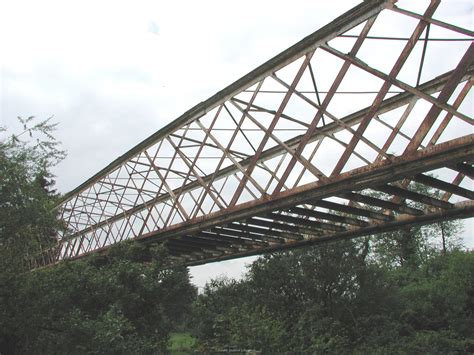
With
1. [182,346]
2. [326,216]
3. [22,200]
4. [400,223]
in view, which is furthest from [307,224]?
[182,346]

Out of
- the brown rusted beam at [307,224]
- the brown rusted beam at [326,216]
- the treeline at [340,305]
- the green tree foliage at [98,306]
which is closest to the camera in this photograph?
the brown rusted beam at [326,216]

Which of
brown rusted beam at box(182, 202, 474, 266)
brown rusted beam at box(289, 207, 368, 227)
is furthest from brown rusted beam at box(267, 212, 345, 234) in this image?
brown rusted beam at box(289, 207, 368, 227)

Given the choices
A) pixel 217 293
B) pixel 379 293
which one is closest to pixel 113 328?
pixel 217 293

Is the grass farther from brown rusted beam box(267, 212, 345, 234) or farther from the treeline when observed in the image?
brown rusted beam box(267, 212, 345, 234)

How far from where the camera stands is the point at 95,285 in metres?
15.9

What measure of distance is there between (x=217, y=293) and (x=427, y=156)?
1869 cm

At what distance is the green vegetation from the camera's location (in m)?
12.8

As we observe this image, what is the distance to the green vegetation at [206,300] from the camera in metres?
12.8

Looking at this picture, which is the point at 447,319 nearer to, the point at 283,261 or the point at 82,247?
the point at 283,261

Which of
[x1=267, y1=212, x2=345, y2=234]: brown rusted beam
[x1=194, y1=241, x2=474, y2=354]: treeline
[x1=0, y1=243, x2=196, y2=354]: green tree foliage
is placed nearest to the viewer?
[x1=267, y1=212, x2=345, y2=234]: brown rusted beam

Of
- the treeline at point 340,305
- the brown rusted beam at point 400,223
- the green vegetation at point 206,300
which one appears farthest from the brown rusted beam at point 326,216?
the treeline at point 340,305

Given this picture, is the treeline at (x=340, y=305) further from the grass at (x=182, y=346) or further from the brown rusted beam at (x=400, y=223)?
the brown rusted beam at (x=400, y=223)

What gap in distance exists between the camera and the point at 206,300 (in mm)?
24422

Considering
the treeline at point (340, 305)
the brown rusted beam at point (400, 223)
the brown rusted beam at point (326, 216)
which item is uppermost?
the brown rusted beam at point (326, 216)
